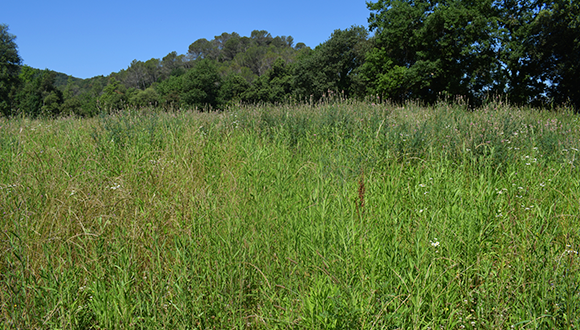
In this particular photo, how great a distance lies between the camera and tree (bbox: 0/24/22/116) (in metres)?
44.1

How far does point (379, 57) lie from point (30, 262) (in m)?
34.1

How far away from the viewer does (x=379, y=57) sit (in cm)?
3284

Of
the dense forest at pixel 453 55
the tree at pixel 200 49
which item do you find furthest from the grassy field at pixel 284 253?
the tree at pixel 200 49

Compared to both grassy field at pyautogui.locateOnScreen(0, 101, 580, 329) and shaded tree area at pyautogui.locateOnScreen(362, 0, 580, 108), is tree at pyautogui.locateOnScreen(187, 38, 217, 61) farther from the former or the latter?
grassy field at pyautogui.locateOnScreen(0, 101, 580, 329)

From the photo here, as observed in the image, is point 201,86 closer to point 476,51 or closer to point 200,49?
point 476,51

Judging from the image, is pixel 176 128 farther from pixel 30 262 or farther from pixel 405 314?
pixel 405 314

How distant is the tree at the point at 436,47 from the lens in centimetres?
2802

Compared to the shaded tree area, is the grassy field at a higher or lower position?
lower

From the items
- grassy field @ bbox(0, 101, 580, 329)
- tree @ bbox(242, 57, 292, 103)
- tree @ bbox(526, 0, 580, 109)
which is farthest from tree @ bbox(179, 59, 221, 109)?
grassy field @ bbox(0, 101, 580, 329)

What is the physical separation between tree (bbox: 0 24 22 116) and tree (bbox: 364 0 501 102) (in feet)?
155

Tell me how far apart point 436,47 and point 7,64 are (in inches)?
2082

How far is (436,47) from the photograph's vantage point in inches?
1179

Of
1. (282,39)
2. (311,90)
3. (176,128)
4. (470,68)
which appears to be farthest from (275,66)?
(282,39)

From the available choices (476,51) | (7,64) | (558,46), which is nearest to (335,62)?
(476,51)
